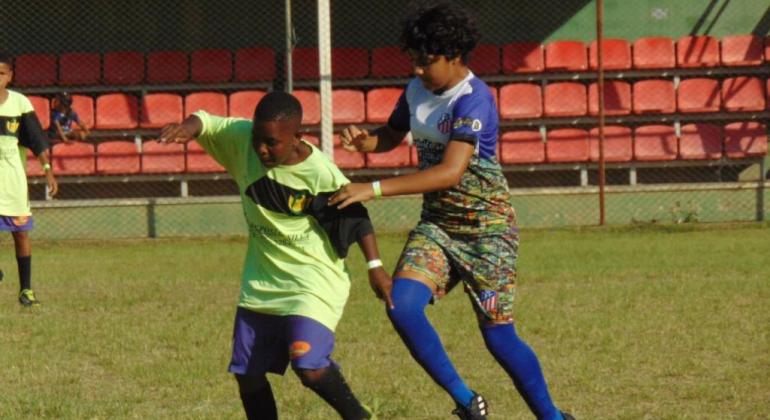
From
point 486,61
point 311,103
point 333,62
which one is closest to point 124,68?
point 311,103

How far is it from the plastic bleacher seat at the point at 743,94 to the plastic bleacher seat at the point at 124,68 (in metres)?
8.94

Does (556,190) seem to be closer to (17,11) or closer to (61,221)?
(61,221)

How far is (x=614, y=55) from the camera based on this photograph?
2144cm

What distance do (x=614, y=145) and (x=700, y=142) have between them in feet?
4.26

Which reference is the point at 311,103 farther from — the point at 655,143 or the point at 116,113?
the point at 655,143

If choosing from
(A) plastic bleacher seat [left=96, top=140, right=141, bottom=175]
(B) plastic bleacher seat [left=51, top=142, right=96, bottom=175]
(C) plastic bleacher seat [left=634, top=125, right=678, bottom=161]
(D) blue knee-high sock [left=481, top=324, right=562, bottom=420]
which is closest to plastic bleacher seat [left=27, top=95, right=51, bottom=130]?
(B) plastic bleacher seat [left=51, top=142, right=96, bottom=175]

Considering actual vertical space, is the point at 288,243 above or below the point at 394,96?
below

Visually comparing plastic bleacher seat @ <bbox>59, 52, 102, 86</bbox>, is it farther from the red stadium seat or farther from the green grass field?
the green grass field

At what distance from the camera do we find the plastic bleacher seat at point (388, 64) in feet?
69.3

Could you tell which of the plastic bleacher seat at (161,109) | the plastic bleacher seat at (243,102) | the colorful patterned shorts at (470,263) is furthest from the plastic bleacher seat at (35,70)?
the colorful patterned shorts at (470,263)

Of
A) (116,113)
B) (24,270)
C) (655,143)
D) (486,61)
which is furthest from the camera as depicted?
(486,61)

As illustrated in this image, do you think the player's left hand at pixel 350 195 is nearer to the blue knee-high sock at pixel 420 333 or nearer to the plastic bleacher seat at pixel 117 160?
the blue knee-high sock at pixel 420 333

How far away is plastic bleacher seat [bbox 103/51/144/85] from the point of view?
69.2 feet

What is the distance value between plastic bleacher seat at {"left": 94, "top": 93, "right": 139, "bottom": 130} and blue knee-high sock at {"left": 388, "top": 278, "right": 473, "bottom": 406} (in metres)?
15.0
